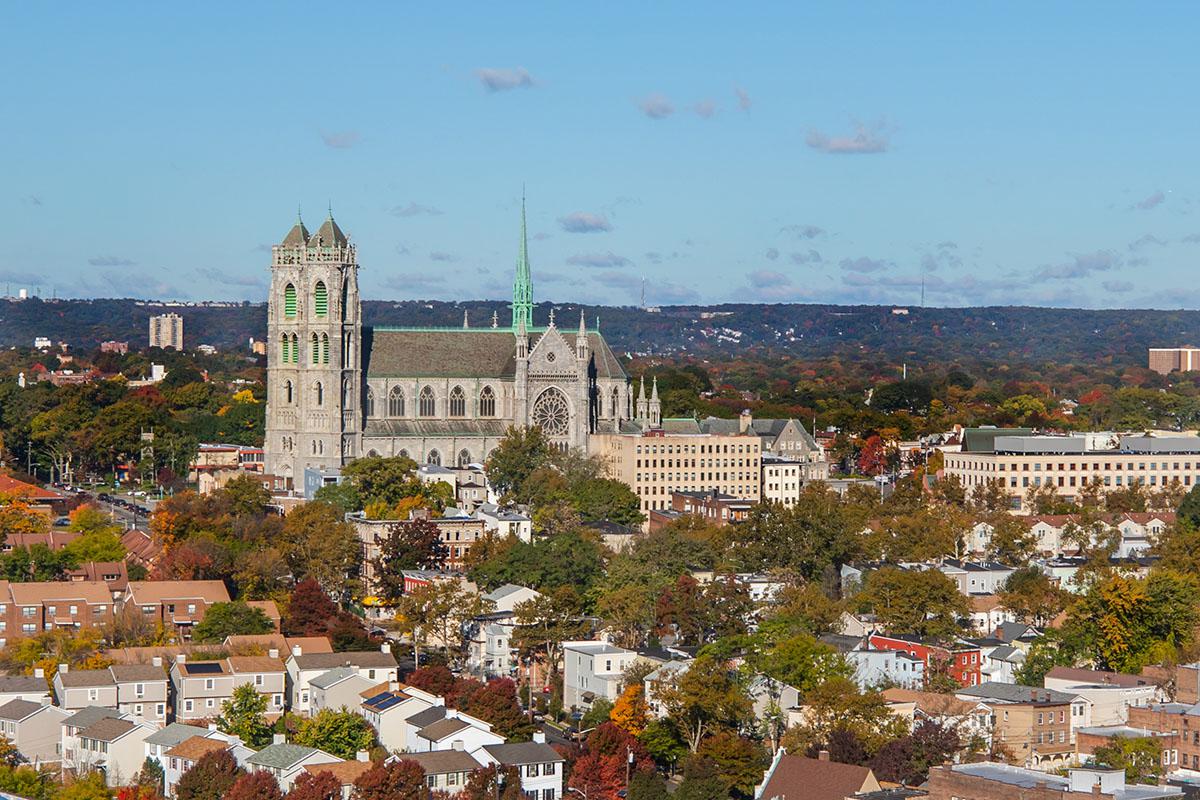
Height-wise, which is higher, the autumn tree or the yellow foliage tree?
the yellow foliage tree

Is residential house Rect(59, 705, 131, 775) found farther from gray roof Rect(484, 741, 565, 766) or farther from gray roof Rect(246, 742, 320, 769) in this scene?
gray roof Rect(484, 741, 565, 766)

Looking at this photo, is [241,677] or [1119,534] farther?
[1119,534]

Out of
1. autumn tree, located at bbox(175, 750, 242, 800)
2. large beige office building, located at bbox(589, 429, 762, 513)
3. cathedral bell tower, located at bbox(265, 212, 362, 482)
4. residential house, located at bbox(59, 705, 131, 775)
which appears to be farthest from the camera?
large beige office building, located at bbox(589, 429, 762, 513)

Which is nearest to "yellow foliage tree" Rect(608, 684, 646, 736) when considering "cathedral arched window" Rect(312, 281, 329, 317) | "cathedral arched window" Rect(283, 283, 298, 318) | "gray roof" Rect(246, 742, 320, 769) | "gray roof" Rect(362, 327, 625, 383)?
"gray roof" Rect(246, 742, 320, 769)

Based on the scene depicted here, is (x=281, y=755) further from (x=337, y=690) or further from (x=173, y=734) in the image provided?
(x=337, y=690)

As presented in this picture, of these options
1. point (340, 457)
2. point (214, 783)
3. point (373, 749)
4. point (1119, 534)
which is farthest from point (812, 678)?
point (340, 457)

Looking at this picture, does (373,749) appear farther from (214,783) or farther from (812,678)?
(812,678)
